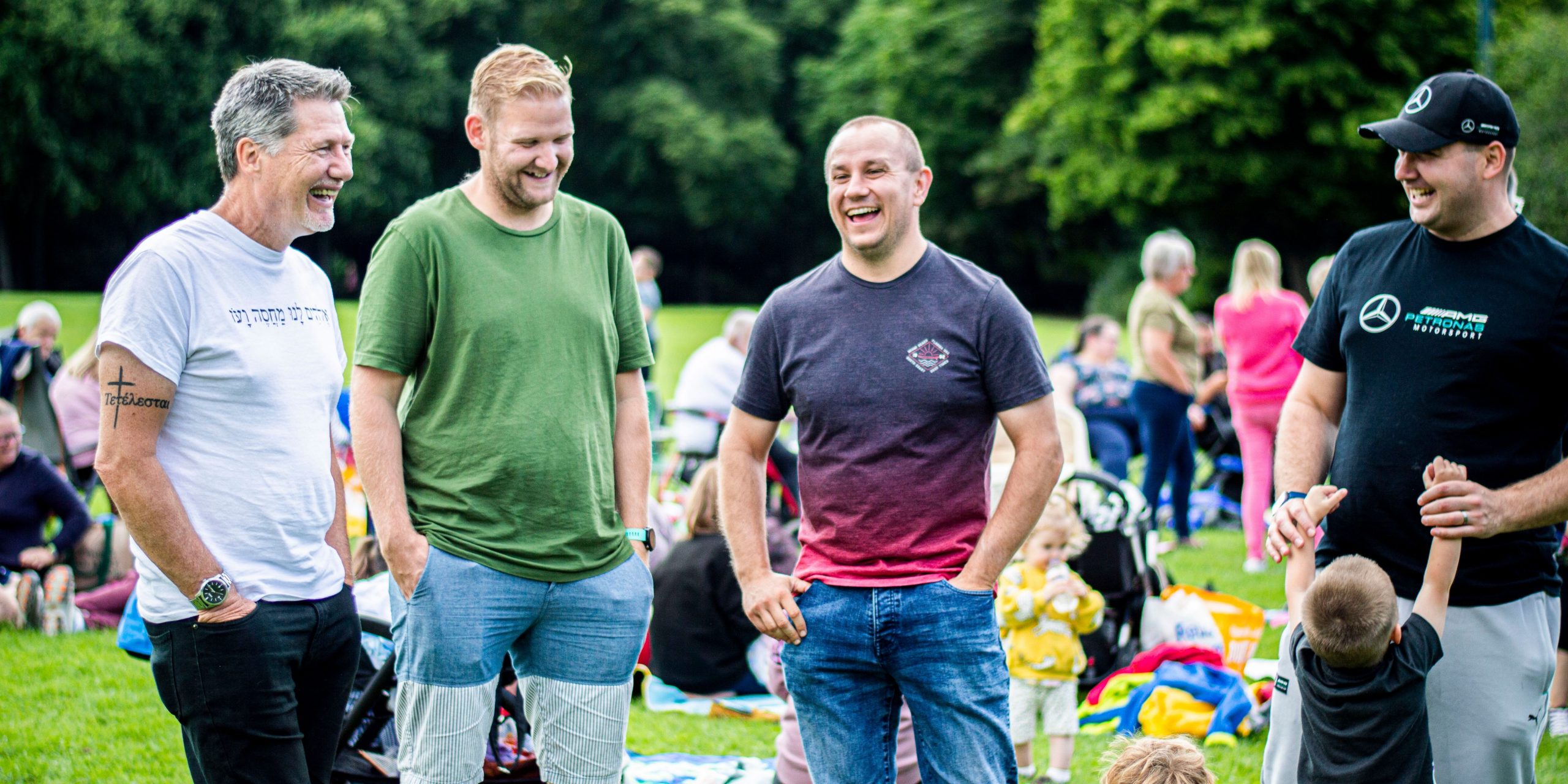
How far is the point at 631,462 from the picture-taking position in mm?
3189

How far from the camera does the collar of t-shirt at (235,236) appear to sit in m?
2.75

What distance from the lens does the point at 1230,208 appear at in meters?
34.6

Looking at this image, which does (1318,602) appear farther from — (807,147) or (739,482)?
(807,147)

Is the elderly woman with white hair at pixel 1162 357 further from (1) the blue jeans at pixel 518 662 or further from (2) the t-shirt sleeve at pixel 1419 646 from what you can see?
(1) the blue jeans at pixel 518 662

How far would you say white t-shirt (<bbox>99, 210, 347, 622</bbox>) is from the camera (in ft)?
8.53

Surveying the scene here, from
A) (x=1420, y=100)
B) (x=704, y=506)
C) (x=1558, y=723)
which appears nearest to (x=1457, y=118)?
(x=1420, y=100)

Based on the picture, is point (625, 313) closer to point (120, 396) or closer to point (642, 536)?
point (642, 536)

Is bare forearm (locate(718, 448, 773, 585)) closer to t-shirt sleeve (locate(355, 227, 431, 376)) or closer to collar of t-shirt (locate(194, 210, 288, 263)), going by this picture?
t-shirt sleeve (locate(355, 227, 431, 376))

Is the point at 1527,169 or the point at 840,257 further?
the point at 1527,169

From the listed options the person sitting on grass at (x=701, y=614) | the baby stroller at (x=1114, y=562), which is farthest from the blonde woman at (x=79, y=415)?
the baby stroller at (x=1114, y=562)

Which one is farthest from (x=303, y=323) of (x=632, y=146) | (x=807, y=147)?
(x=807, y=147)

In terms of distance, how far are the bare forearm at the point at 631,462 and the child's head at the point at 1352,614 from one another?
1561 mm

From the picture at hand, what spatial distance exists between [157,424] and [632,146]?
44.0 m

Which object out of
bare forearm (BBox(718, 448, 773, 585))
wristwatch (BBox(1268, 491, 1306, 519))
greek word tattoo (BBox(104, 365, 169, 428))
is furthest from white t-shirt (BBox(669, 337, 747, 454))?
greek word tattoo (BBox(104, 365, 169, 428))
